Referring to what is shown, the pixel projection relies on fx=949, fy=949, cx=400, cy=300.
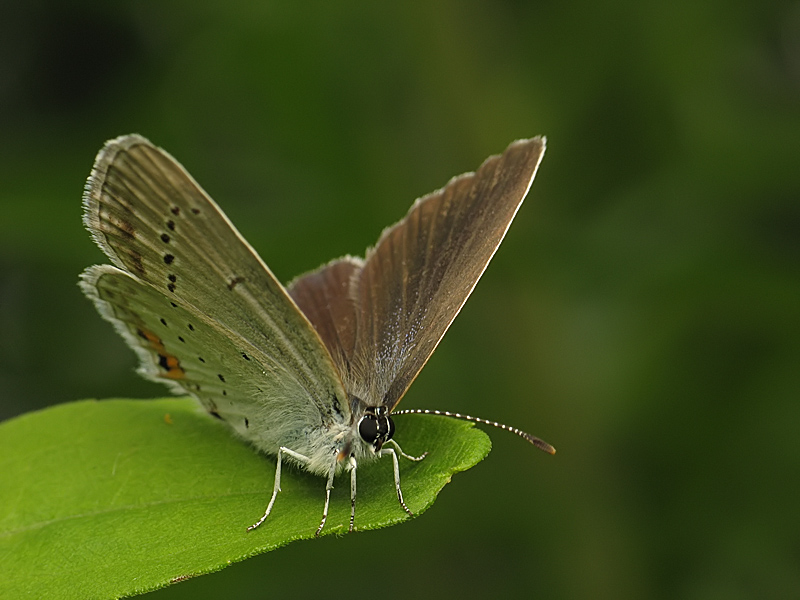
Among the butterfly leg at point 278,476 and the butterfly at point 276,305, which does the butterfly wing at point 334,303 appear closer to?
the butterfly at point 276,305

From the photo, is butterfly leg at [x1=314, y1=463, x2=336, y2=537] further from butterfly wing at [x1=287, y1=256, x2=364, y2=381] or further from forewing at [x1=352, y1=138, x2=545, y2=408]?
butterfly wing at [x1=287, y1=256, x2=364, y2=381]

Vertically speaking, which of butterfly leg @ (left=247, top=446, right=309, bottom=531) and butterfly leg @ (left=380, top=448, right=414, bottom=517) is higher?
butterfly leg @ (left=380, top=448, right=414, bottom=517)

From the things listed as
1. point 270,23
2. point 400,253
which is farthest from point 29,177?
point 400,253

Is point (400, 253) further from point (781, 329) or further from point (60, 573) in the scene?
point (781, 329)

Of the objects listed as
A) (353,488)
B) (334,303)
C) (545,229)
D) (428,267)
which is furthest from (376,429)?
(545,229)

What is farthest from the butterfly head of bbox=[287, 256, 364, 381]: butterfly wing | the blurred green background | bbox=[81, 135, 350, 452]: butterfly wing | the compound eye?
the blurred green background

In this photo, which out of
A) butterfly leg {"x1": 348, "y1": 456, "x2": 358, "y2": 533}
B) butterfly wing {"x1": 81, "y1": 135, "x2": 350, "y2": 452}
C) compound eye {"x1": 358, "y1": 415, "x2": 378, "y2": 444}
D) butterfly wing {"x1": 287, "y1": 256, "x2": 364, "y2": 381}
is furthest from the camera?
butterfly wing {"x1": 287, "y1": 256, "x2": 364, "y2": 381}

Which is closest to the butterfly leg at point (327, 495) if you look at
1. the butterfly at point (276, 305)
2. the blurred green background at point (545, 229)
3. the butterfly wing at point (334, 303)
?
the butterfly at point (276, 305)
